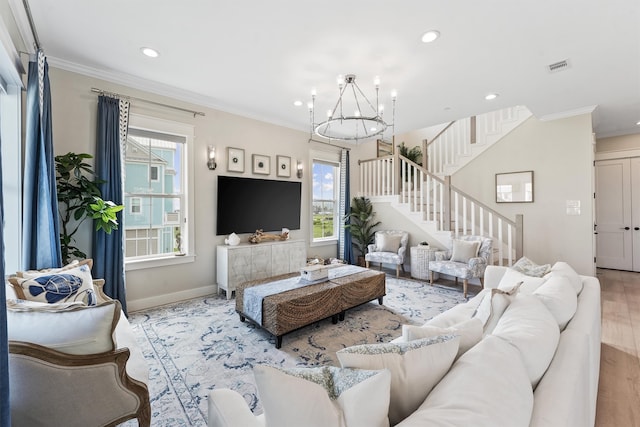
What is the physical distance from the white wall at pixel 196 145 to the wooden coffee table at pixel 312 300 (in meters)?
1.28

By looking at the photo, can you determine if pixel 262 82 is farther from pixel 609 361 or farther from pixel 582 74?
pixel 609 361

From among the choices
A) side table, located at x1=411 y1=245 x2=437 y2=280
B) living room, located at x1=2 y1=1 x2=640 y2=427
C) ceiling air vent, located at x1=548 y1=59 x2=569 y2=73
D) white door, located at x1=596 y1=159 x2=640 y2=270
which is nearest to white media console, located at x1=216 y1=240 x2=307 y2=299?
living room, located at x1=2 y1=1 x2=640 y2=427

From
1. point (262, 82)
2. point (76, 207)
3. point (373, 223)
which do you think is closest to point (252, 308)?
point (76, 207)

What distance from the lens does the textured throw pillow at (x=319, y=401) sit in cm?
73

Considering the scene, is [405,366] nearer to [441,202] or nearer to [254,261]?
[254,261]

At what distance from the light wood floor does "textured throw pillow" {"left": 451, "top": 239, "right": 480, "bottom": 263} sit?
5.04 feet

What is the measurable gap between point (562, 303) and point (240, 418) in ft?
5.55

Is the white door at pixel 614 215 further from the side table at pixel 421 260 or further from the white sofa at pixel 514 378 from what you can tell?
the white sofa at pixel 514 378

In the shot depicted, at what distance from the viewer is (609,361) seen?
235 cm

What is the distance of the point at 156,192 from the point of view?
373 centimetres

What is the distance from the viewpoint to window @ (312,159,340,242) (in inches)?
222

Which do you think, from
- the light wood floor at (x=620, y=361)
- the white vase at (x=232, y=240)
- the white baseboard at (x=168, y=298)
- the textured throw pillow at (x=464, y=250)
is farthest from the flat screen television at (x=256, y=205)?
the light wood floor at (x=620, y=361)

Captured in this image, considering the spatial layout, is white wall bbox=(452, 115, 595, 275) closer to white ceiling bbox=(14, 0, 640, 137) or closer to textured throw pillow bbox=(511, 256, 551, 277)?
white ceiling bbox=(14, 0, 640, 137)

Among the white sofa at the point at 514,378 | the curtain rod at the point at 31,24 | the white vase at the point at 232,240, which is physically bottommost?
the white sofa at the point at 514,378
